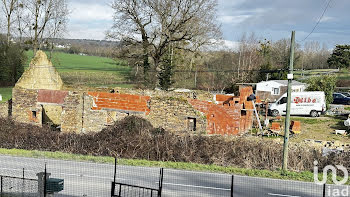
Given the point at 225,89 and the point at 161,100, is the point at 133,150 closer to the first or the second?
the point at 161,100

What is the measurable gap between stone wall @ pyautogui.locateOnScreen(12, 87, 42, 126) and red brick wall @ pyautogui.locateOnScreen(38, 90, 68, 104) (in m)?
0.40

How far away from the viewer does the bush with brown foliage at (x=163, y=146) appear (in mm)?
19203

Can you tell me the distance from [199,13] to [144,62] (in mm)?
9081

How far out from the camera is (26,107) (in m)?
29.0

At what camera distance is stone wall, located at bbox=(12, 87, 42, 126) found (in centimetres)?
2886

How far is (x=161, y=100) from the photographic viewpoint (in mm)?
26109

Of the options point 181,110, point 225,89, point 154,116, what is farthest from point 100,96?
point 225,89

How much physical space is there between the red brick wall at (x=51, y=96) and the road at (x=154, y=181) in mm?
9641

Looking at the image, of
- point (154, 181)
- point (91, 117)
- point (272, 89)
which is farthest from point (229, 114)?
point (272, 89)

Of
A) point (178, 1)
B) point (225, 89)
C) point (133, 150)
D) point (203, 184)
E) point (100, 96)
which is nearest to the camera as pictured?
point (203, 184)

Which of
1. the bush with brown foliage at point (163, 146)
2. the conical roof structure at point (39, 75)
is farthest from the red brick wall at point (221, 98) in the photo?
the conical roof structure at point (39, 75)

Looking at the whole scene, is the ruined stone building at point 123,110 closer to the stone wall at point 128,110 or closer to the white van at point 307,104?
the stone wall at point 128,110
